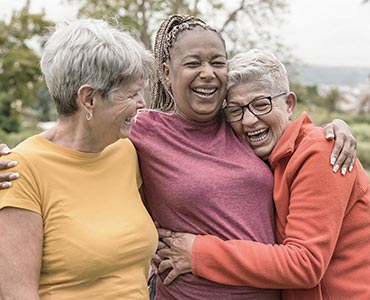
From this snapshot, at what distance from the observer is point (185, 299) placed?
2289 mm

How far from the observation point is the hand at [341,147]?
6.91 feet

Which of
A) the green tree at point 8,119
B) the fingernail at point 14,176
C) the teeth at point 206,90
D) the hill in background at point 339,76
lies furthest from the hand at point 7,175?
the hill in background at point 339,76

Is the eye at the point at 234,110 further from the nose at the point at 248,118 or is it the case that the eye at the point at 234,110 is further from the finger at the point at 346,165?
the finger at the point at 346,165

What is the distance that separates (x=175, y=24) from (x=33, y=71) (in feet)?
57.8

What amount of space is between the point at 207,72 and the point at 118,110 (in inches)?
18.3

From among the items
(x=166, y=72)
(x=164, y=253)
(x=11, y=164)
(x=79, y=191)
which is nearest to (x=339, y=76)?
(x=166, y=72)

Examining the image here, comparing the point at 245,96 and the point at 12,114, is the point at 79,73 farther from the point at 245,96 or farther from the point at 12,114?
the point at 12,114

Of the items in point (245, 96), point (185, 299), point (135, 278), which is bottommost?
point (185, 299)

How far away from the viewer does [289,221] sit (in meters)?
2.16

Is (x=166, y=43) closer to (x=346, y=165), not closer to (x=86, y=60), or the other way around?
(x=86, y=60)

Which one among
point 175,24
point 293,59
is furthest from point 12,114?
point 175,24

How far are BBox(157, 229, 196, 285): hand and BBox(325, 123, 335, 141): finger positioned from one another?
2.15 ft

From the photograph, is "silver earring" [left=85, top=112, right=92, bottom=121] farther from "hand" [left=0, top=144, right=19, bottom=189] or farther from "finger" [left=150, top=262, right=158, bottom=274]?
"finger" [left=150, top=262, right=158, bottom=274]

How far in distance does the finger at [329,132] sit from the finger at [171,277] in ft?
2.68
